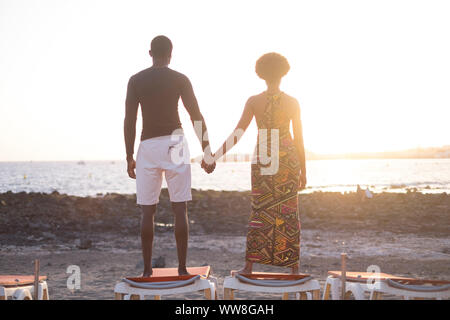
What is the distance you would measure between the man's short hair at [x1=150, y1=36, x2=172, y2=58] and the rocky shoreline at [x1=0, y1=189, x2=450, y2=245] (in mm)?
9100

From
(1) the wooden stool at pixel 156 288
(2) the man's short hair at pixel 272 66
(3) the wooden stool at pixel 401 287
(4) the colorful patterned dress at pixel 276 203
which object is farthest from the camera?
(2) the man's short hair at pixel 272 66

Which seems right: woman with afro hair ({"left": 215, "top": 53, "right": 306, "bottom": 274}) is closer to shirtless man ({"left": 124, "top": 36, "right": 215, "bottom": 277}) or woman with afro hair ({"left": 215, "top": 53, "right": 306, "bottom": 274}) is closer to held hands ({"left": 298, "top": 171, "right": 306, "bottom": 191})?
held hands ({"left": 298, "top": 171, "right": 306, "bottom": 191})

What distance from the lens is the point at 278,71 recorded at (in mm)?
5008

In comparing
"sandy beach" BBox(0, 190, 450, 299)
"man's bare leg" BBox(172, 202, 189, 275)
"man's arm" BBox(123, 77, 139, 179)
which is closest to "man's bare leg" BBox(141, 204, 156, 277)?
"man's bare leg" BBox(172, 202, 189, 275)

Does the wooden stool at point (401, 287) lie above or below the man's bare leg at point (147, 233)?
below

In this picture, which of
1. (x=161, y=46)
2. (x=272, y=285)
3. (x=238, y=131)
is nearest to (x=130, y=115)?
(x=161, y=46)

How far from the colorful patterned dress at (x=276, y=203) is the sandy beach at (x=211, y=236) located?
2.65m

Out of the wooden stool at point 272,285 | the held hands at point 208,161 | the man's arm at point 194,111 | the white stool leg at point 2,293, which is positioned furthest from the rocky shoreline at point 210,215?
the wooden stool at point 272,285

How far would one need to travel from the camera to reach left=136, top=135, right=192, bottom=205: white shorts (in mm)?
4773

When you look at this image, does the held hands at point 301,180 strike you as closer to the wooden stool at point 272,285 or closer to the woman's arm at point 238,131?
the woman's arm at point 238,131

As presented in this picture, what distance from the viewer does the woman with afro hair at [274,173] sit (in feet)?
16.0
